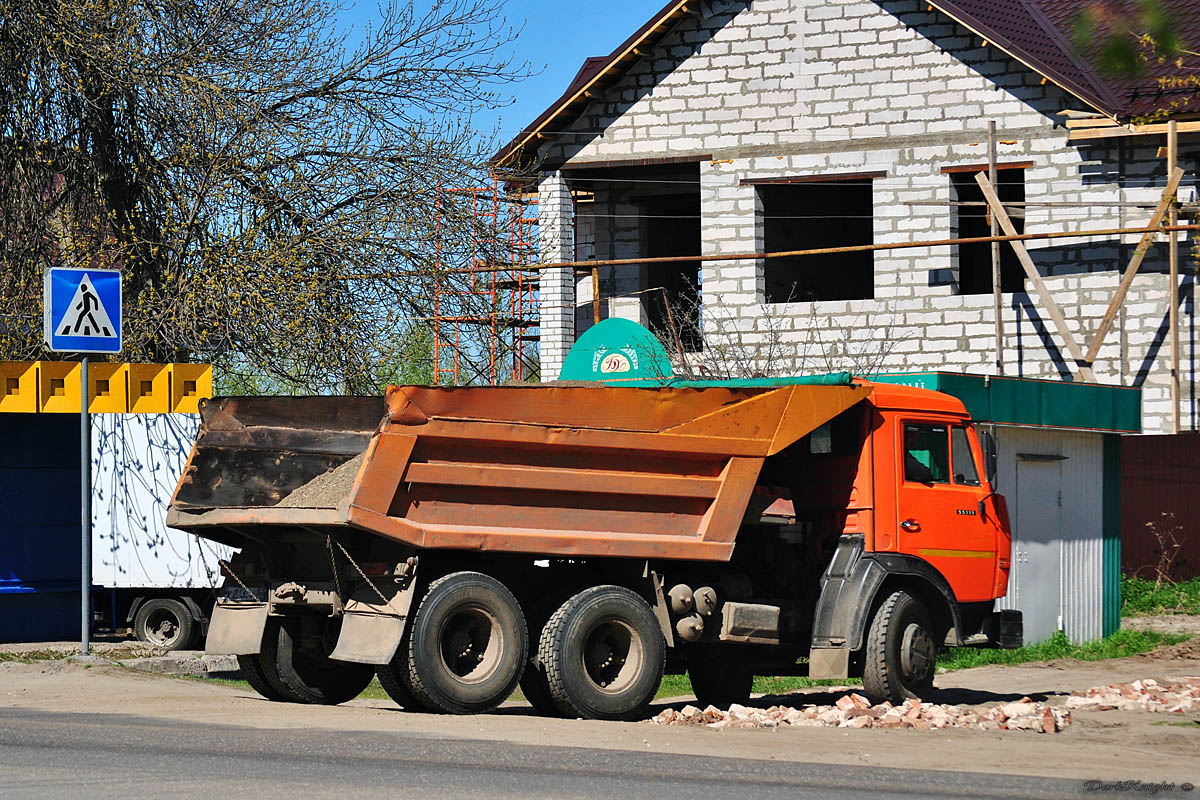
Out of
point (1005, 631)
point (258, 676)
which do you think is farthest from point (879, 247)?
point (258, 676)

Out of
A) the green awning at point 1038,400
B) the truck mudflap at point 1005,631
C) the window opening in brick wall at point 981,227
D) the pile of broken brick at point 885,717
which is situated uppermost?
the window opening in brick wall at point 981,227

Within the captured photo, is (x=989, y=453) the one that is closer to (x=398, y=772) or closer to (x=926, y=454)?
(x=926, y=454)

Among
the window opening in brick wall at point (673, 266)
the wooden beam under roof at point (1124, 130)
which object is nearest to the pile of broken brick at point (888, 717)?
the wooden beam under roof at point (1124, 130)

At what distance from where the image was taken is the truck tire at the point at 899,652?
12.0m

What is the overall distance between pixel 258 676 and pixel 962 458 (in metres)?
5.90

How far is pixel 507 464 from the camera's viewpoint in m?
10.9

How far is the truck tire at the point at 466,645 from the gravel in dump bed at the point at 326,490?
2.89 feet

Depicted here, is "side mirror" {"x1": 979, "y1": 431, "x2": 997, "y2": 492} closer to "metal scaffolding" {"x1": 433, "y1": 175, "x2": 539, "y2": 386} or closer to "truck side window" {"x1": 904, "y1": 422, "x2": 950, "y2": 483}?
"truck side window" {"x1": 904, "y1": 422, "x2": 950, "y2": 483}

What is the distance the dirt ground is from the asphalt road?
41 centimetres

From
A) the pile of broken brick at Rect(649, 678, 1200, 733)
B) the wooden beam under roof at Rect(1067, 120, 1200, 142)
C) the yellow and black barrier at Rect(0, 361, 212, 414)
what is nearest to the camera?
the pile of broken brick at Rect(649, 678, 1200, 733)

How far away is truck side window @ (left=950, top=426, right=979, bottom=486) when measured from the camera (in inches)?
518

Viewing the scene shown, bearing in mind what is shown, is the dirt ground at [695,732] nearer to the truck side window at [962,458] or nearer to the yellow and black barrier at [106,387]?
the truck side window at [962,458]

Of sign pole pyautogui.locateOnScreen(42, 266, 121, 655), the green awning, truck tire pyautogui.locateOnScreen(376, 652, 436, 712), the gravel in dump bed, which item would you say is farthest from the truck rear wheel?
the green awning

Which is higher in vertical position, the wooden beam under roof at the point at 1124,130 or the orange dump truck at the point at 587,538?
the wooden beam under roof at the point at 1124,130
